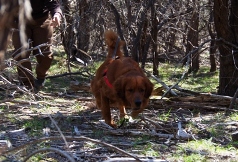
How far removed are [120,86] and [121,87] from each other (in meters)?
0.02

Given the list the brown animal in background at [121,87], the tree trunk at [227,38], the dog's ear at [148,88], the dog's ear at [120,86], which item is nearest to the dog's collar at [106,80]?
the brown animal in background at [121,87]

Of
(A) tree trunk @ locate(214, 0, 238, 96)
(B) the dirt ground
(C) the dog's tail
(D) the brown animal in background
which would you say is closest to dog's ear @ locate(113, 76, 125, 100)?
(D) the brown animal in background

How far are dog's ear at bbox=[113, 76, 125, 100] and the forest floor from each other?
34 cm

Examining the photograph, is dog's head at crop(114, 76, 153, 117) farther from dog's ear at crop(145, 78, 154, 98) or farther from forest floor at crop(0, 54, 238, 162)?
forest floor at crop(0, 54, 238, 162)

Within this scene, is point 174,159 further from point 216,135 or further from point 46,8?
point 46,8

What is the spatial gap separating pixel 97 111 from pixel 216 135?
82.2 inches

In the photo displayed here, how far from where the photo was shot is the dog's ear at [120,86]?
576cm

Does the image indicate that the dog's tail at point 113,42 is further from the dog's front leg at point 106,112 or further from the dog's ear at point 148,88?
the dog's ear at point 148,88

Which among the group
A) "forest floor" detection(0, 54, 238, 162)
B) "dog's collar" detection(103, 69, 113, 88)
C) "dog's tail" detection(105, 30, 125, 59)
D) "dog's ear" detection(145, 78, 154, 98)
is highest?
"dog's tail" detection(105, 30, 125, 59)

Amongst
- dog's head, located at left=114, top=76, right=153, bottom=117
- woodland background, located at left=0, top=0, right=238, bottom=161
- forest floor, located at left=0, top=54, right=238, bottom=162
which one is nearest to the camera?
woodland background, located at left=0, top=0, right=238, bottom=161

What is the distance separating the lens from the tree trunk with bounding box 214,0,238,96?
7.56 meters

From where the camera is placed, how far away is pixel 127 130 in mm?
5410

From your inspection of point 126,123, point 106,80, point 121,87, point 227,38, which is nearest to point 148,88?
point 121,87

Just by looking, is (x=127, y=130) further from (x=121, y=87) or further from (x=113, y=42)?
(x=113, y=42)
